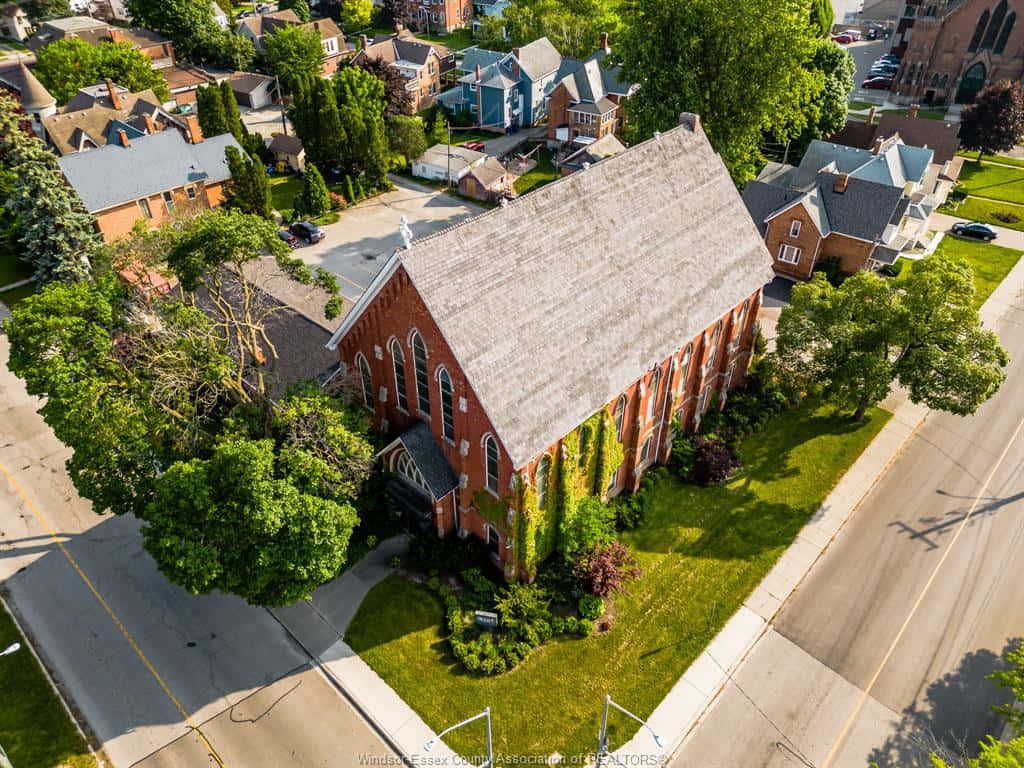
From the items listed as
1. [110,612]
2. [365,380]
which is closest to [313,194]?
[365,380]

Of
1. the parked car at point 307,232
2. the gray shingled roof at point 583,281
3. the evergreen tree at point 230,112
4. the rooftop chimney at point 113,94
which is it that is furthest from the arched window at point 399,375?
the rooftop chimney at point 113,94

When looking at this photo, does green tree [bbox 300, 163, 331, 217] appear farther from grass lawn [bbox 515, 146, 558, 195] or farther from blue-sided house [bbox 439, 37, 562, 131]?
blue-sided house [bbox 439, 37, 562, 131]

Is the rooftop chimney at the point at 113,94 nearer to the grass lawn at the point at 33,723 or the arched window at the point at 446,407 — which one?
the grass lawn at the point at 33,723

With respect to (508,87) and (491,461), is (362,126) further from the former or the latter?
(491,461)

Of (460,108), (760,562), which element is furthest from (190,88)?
(760,562)

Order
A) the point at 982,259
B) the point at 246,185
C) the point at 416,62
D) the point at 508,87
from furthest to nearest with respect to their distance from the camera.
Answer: the point at 416,62
the point at 508,87
the point at 246,185
the point at 982,259

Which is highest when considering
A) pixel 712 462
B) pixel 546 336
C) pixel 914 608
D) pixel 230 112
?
pixel 546 336

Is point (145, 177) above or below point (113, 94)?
below
